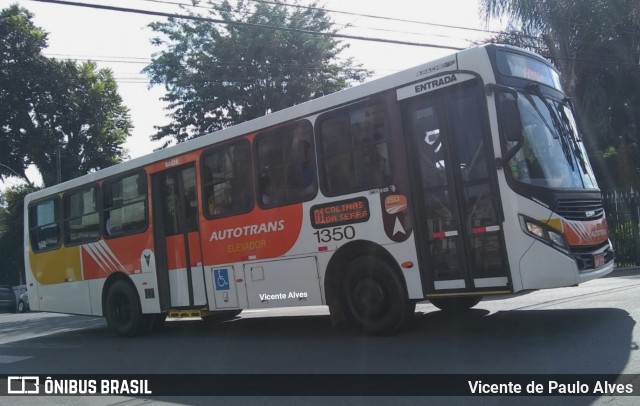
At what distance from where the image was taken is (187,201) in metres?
10.3

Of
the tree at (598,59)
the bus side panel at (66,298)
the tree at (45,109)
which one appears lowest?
the bus side panel at (66,298)

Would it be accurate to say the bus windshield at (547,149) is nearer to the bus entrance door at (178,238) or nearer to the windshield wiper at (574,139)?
the windshield wiper at (574,139)

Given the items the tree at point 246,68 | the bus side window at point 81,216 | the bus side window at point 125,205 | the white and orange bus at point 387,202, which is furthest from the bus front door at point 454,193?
the tree at point 246,68

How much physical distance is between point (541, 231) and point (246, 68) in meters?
17.7

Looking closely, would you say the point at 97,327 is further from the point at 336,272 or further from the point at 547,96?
the point at 547,96

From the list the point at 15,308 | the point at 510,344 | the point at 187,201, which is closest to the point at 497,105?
the point at 510,344

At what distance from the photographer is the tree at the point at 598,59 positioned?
2220 centimetres

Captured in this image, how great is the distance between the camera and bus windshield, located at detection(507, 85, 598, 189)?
684 centimetres

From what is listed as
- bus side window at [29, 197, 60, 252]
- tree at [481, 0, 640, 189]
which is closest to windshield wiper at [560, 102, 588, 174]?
bus side window at [29, 197, 60, 252]

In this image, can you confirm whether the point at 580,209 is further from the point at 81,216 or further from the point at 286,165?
the point at 81,216

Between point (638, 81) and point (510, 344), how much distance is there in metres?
20.3

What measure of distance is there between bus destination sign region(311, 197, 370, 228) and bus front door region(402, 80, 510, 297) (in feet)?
2.53

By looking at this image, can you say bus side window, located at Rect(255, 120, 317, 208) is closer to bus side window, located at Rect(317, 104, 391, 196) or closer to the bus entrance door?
bus side window, located at Rect(317, 104, 391, 196)

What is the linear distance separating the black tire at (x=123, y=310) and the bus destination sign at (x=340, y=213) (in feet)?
15.1
